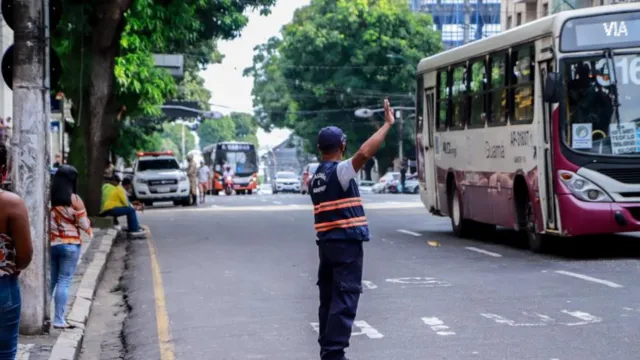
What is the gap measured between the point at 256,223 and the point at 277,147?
151546mm

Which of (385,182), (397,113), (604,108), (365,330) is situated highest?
(397,113)

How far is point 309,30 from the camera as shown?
71938mm

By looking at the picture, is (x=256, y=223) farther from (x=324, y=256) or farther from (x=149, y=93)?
(x=324, y=256)

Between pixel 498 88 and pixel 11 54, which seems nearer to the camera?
pixel 11 54

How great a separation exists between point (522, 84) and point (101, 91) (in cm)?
1256

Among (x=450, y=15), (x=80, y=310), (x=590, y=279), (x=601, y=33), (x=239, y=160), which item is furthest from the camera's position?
(x=450, y=15)

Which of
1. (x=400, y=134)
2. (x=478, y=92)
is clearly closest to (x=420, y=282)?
(x=478, y=92)

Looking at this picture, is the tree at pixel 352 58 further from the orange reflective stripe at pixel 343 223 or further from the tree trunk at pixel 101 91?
the orange reflective stripe at pixel 343 223

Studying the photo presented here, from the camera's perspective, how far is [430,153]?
2492 centimetres

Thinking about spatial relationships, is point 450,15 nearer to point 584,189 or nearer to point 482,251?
point 482,251

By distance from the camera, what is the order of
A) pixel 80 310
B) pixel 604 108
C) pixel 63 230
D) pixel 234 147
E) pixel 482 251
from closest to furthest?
1. pixel 63 230
2. pixel 80 310
3. pixel 604 108
4. pixel 482 251
5. pixel 234 147

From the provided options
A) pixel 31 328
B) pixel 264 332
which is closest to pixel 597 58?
pixel 264 332

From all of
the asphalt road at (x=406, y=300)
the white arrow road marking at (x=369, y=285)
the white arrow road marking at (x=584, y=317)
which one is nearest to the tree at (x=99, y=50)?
the asphalt road at (x=406, y=300)

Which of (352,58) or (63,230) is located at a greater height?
(352,58)
